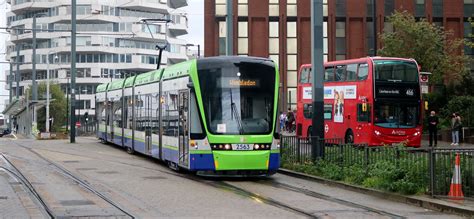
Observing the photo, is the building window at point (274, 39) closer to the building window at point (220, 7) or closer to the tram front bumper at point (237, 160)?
the building window at point (220, 7)

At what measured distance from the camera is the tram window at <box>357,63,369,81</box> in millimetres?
29459

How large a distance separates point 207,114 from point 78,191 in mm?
4063

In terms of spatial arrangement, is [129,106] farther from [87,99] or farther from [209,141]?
[87,99]

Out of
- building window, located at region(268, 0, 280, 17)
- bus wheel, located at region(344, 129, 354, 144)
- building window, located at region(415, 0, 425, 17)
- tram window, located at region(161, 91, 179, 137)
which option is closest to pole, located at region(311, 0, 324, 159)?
tram window, located at region(161, 91, 179, 137)

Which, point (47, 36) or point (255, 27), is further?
point (47, 36)

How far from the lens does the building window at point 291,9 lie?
61312mm

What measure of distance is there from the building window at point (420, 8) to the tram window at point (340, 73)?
30.7 m

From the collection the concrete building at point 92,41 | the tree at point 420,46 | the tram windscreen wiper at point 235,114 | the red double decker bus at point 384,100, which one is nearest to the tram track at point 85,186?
the tram windscreen wiper at point 235,114

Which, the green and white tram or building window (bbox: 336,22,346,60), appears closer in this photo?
the green and white tram

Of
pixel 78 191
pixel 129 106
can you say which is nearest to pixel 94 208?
pixel 78 191

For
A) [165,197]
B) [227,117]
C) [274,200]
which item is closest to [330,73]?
[227,117]

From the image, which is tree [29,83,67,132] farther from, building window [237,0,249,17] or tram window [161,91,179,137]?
tram window [161,91,179,137]

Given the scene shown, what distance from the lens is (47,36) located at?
10006 cm

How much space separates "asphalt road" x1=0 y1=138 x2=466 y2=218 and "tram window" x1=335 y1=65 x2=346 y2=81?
13.1 metres
